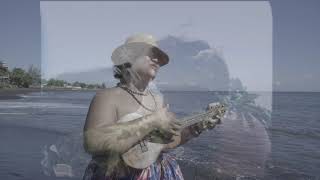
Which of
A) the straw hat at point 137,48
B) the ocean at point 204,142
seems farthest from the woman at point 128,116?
the ocean at point 204,142

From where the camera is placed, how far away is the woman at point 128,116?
1.25 metres

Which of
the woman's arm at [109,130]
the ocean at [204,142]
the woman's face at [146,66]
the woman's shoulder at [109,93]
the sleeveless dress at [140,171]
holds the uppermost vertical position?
the woman's face at [146,66]

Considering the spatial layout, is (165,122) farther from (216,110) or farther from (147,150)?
(216,110)

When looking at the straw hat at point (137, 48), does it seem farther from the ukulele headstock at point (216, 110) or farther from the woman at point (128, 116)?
the ukulele headstock at point (216, 110)

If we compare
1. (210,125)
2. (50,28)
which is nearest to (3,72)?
(50,28)

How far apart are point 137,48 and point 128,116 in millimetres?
217

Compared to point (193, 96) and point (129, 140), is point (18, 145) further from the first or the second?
point (129, 140)

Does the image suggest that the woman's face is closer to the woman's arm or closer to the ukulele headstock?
the woman's arm

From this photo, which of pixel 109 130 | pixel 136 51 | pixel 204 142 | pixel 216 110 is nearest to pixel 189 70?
pixel 216 110

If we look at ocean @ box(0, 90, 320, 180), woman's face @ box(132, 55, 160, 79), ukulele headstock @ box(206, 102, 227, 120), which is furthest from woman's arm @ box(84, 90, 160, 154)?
ocean @ box(0, 90, 320, 180)

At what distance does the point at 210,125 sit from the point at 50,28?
102 cm

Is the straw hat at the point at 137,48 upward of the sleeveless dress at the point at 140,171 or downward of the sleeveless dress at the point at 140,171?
upward

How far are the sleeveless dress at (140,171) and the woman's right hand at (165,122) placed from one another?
0.09m

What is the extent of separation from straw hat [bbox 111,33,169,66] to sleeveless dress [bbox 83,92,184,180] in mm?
148
